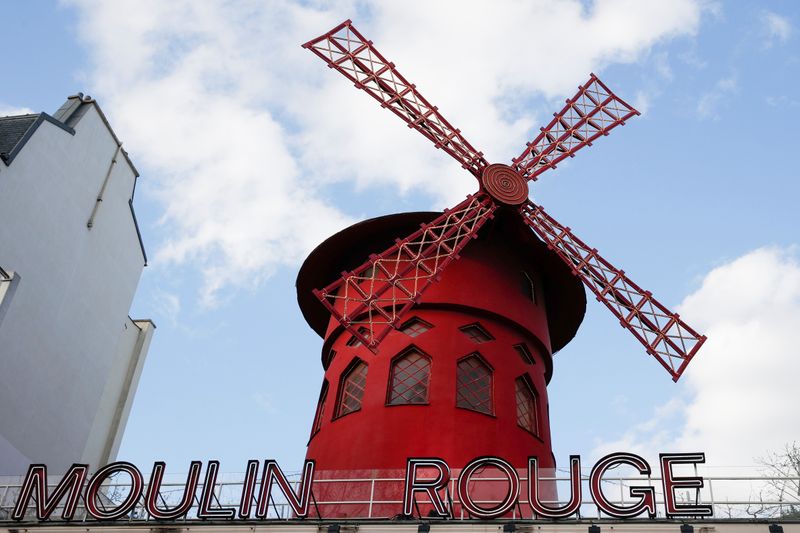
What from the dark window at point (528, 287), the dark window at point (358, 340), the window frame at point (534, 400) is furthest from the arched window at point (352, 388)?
the dark window at point (528, 287)

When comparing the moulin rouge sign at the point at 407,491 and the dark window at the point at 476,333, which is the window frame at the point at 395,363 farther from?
the moulin rouge sign at the point at 407,491

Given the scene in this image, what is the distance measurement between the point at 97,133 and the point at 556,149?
8050mm

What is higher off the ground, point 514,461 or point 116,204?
point 116,204

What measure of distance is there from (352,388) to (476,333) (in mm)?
1772

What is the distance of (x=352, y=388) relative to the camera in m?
11.6

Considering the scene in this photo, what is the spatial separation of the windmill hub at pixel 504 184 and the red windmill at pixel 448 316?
0.02 m

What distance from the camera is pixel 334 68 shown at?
1361 cm

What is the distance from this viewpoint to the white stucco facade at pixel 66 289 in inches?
521

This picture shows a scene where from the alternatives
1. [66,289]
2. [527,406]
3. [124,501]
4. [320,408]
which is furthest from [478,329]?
[66,289]

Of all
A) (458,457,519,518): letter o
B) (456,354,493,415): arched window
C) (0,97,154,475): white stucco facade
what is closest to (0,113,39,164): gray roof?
(0,97,154,475): white stucco facade

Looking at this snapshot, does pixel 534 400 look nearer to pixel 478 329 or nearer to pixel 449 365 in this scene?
pixel 478 329

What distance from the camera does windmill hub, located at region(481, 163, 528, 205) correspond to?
1242cm

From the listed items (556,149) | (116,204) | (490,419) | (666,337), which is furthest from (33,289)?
(666,337)

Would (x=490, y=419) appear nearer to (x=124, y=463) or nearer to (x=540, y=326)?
(x=540, y=326)
